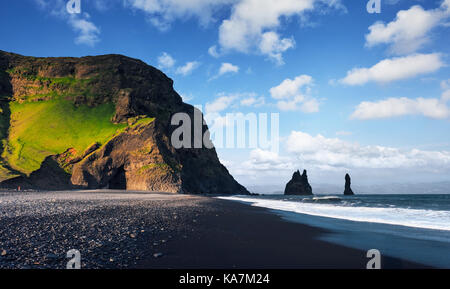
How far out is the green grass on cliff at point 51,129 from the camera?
52.5m

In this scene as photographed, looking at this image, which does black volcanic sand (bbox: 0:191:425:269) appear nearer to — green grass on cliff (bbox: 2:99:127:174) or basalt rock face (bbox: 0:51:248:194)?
basalt rock face (bbox: 0:51:248:194)

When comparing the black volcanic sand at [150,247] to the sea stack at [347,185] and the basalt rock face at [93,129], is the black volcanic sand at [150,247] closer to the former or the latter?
the basalt rock face at [93,129]

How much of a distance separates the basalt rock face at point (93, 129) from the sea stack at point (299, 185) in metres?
66.3

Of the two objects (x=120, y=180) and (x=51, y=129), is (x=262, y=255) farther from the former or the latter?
(x=51, y=129)

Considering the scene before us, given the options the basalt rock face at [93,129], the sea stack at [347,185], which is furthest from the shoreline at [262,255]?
the sea stack at [347,185]

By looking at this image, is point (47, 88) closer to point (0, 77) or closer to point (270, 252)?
point (0, 77)

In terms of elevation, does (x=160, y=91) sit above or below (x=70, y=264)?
above

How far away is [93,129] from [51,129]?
9.89 m

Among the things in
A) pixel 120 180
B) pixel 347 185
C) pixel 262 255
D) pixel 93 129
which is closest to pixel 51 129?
pixel 93 129

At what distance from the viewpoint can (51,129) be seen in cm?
6334

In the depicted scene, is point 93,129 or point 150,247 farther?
point 93,129
